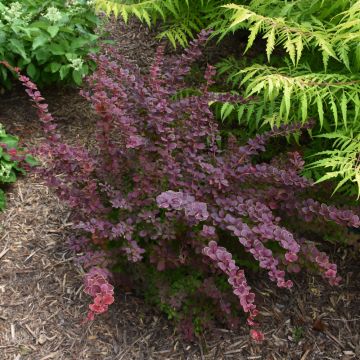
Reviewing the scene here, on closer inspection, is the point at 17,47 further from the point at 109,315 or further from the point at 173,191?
the point at 109,315

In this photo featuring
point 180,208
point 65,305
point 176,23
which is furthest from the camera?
point 176,23

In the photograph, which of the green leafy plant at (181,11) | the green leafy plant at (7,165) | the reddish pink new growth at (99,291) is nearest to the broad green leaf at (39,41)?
the green leafy plant at (181,11)

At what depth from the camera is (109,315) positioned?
2.71 metres

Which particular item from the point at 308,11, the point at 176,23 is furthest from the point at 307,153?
the point at 176,23

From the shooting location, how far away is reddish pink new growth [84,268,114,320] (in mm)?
2000

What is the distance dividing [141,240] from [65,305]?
22.8 inches

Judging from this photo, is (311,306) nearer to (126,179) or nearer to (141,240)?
(141,240)

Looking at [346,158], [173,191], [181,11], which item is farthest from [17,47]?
[346,158]

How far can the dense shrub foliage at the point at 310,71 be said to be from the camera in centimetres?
242

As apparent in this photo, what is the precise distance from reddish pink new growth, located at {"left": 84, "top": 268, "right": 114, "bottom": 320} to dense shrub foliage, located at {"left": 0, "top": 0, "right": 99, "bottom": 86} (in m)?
1.71

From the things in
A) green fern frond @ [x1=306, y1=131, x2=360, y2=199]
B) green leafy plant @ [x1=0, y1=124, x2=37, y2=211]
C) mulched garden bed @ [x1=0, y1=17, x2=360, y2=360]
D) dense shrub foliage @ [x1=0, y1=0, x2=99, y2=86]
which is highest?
dense shrub foliage @ [x1=0, y1=0, x2=99, y2=86]

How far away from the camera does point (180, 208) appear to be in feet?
6.82

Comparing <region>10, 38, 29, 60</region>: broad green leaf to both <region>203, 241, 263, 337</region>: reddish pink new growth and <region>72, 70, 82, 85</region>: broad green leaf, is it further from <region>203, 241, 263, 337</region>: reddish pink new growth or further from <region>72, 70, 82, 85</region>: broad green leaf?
<region>203, 241, 263, 337</region>: reddish pink new growth

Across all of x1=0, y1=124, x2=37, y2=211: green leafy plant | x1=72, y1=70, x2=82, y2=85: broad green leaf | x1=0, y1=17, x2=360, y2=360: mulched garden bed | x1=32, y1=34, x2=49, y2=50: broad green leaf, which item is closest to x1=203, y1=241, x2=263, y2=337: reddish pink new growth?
x1=0, y1=17, x2=360, y2=360: mulched garden bed
